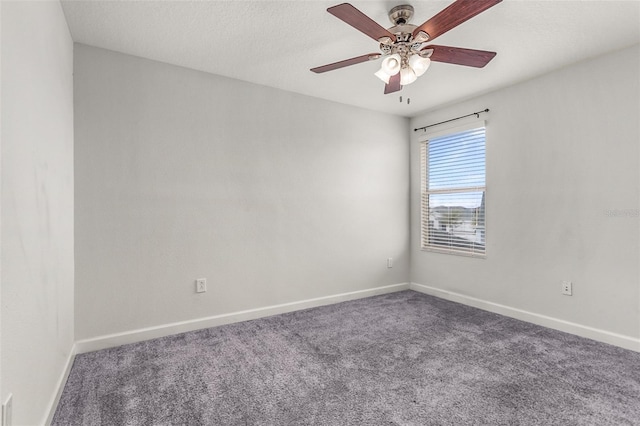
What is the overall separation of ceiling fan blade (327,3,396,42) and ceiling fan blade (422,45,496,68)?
0.31 meters

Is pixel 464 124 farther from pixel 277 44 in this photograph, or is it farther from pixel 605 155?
pixel 277 44

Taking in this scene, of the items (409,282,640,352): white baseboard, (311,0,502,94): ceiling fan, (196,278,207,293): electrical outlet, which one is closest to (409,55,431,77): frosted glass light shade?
(311,0,502,94): ceiling fan

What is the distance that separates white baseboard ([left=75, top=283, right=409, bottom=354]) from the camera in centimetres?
255

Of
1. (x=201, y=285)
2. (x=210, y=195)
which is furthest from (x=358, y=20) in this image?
(x=201, y=285)

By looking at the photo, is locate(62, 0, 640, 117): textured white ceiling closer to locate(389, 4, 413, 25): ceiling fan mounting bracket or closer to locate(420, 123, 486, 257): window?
locate(389, 4, 413, 25): ceiling fan mounting bracket

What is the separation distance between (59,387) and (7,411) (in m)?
0.93

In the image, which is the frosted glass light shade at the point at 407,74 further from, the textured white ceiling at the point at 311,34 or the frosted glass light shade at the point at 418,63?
the textured white ceiling at the point at 311,34

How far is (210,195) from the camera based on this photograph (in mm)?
3057

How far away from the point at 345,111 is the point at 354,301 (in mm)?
2296

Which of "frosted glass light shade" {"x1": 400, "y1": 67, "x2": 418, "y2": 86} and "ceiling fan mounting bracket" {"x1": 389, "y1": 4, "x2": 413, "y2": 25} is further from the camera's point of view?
"frosted glass light shade" {"x1": 400, "y1": 67, "x2": 418, "y2": 86}

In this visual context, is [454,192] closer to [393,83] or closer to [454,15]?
[393,83]

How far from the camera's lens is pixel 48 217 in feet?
5.65

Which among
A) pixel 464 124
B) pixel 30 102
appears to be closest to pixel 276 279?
pixel 30 102

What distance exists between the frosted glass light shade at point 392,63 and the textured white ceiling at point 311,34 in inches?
13.4
